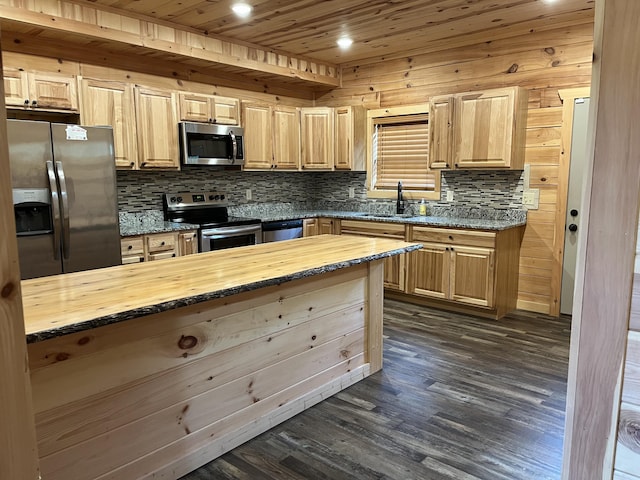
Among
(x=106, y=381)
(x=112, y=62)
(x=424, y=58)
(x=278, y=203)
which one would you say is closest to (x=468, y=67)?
(x=424, y=58)

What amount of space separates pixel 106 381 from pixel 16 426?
4.04 ft

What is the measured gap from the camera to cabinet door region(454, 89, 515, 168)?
13.9ft

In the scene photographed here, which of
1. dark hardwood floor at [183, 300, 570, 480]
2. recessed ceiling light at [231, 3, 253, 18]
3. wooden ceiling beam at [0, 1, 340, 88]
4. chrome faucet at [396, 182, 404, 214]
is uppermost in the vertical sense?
recessed ceiling light at [231, 3, 253, 18]

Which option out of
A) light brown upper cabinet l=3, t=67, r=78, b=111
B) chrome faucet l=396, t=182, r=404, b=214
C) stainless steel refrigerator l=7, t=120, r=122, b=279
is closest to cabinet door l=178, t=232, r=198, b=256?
stainless steel refrigerator l=7, t=120, r=122, b=279

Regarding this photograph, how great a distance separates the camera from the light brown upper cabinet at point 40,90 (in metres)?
3.47

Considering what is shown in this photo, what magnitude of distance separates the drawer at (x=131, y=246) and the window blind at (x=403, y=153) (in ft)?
9.47

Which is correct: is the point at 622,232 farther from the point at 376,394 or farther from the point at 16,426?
the point at 376,394

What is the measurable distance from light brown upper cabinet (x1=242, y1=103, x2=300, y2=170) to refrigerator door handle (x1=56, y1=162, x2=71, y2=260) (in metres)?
2.06

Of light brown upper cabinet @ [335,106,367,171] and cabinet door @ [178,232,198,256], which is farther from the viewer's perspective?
light brown upper cabinet @ [335,106,367,171]

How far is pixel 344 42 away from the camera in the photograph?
475 centimetres

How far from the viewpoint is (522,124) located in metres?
Answer: 4.34

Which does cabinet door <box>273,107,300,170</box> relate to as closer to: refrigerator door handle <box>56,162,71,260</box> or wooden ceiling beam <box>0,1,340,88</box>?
wooden ceiling beam <box>0,1,340,88</box>

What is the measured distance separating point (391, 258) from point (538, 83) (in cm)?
215

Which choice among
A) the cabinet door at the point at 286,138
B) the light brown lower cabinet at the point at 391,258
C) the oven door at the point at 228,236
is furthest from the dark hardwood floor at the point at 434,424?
the cabinet door at the point at 286,138
